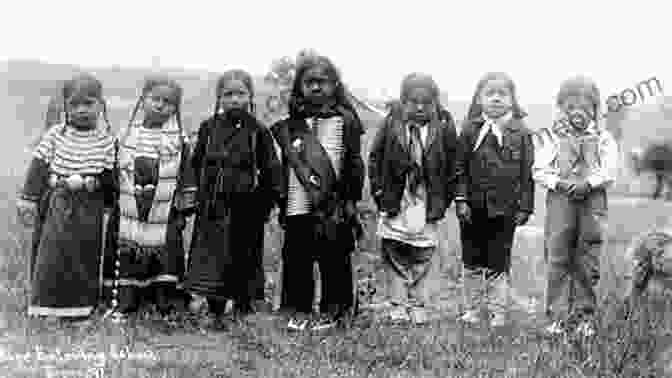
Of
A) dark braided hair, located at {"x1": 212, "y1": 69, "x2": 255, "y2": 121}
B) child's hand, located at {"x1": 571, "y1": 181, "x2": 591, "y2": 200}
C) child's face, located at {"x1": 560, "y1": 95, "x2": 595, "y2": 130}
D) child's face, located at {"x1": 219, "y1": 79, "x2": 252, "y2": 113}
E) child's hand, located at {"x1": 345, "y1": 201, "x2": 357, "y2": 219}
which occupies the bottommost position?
child's hand, located at {"x1": 345, "y1": 201, "x2": 357, "y2": 219}

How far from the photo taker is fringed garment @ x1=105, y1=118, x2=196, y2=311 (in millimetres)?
5023

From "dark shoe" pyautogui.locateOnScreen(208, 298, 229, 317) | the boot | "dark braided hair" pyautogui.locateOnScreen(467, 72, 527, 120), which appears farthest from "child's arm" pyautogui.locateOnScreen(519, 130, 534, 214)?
"dark shoe" pyautogui.locateOnScreen(208, 298, 229, 317)

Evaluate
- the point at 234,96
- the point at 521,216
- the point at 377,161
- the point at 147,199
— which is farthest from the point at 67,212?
the point at 521,216

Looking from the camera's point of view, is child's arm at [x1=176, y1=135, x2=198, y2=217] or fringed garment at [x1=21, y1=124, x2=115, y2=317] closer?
fringed garment at [x1=21, y1=124, x2=115, y2=317]

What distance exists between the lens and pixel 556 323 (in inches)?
198

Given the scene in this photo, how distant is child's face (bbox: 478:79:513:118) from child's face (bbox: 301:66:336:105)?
1.07 meters

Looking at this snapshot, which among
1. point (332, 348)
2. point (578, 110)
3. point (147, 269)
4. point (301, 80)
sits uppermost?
point (301, 80)

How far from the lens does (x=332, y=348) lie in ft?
15.0

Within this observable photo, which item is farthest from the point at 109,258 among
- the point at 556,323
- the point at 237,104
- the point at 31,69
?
the point at 31,69

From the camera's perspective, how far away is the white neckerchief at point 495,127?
17.0ft

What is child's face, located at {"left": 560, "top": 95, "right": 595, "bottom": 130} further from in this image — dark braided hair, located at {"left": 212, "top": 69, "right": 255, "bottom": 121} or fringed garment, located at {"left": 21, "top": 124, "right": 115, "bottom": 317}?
fringed garment, located at {"left": 21, "top": 124, "right": 115, "bottom": 317}

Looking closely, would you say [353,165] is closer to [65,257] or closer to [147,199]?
[147,199]

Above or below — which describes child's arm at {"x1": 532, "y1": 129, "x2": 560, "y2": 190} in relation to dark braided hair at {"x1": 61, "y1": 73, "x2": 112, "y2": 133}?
below

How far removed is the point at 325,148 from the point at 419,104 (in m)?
0.71
